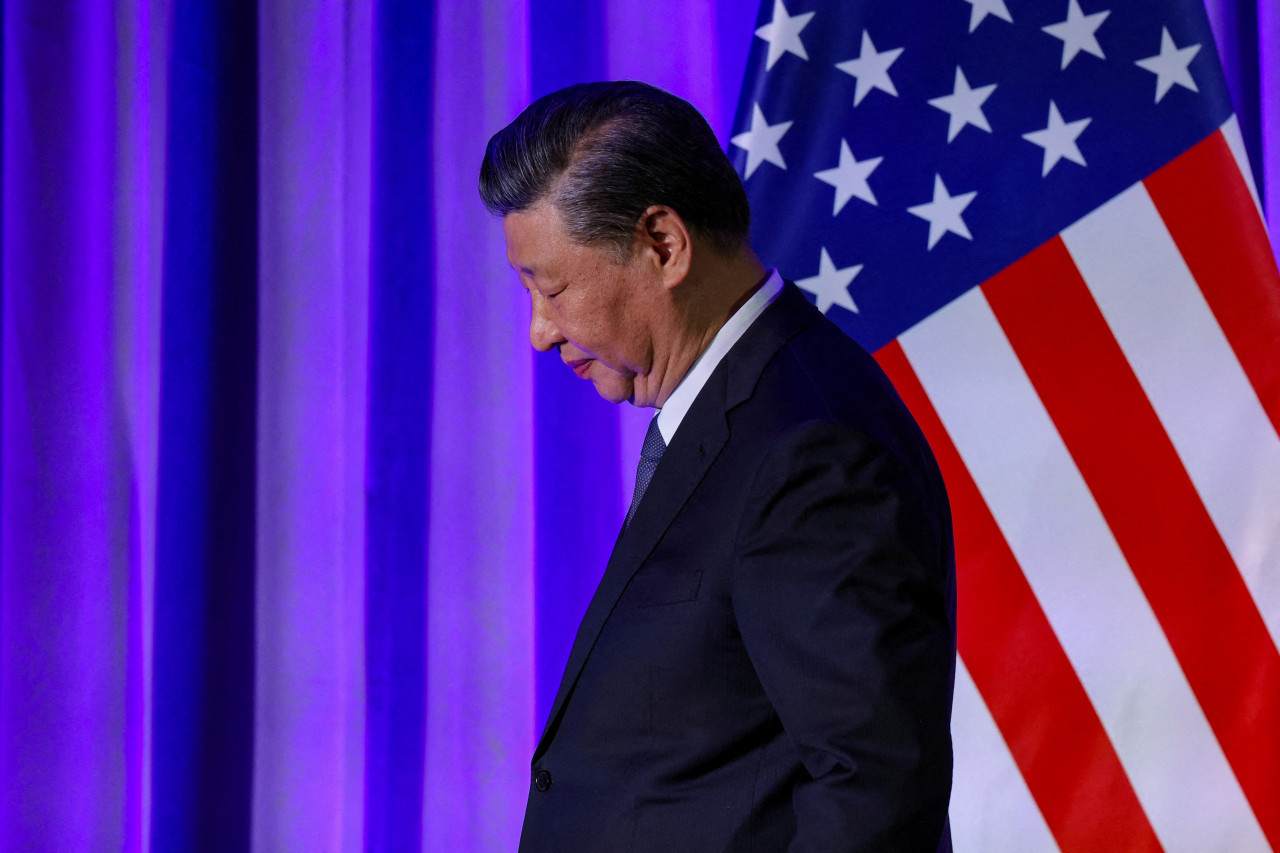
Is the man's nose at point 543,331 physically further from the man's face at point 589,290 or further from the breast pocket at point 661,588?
the breast pocket at point 661,588

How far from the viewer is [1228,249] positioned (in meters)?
1.85

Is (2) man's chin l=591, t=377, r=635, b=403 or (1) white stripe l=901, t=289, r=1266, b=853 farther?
(1) white stripe l=901, t=289, r=1266, b=853

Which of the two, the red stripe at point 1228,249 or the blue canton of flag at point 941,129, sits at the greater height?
the blue canton of flag at point 941,129

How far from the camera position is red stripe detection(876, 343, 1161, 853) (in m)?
1.86

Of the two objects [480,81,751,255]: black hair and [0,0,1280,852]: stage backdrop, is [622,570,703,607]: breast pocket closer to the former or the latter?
[480,81,751,255]: black hair

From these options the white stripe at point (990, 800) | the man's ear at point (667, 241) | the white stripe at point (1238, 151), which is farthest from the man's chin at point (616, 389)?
the white stripe at point (1238, 151)

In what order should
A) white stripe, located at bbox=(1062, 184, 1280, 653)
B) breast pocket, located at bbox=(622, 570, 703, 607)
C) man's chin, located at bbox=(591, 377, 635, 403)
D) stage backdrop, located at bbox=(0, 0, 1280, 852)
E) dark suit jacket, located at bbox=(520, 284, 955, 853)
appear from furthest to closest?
1. stage backdrop, located at bbox=(0, 0, 1280, 852)
2. white stripe, located at bbox=(1062, 184, 1280, 653)
3. man's chin, located at bbox=(591, 377, 635, 403)
4. breast pocket, located at bbox=(622, 570, 703, 607)
5. dark suit jacket, located at bbox=(520, 284, 955, 853)

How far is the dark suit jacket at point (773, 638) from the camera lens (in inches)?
31.9

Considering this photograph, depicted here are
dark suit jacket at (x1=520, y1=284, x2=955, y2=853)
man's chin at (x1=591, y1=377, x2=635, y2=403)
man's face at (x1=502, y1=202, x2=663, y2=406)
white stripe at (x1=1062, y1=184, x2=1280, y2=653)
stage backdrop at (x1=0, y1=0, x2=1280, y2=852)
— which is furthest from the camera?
stage backdrop at (x1=0, y1=0, x2=1280, y2=852)

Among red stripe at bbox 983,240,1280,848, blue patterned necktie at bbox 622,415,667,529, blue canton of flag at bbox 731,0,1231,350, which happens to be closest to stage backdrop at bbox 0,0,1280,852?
blue canton of flag at bbox 731,0,1231,350

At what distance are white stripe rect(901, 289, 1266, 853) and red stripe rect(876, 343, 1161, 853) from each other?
0.8 inches

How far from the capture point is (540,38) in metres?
2.20

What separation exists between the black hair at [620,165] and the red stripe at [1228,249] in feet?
3.81

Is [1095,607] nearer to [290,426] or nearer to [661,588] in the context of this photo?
[661,588]
